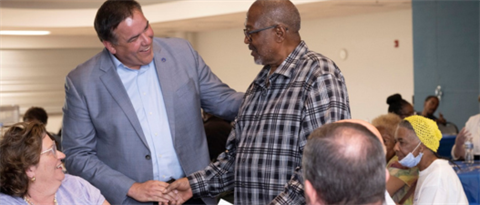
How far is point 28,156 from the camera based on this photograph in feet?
7.46

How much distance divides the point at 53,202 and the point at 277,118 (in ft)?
3.74

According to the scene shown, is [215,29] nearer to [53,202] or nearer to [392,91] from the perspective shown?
[392,91]

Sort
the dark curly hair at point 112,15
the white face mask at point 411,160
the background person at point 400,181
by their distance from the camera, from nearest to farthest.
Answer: the dark curly hair at point 112,15
the white face mask at point 411,160
the background person at point 400,181

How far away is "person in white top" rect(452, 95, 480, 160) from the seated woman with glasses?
185 inches

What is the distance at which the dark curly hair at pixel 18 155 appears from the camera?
2.22 metres

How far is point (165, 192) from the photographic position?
221 centimetres

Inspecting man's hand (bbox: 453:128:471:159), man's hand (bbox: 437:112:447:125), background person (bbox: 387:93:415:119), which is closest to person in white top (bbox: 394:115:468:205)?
man's hand (bbox: 453:128:471:159)

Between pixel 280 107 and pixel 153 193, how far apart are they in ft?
2.15

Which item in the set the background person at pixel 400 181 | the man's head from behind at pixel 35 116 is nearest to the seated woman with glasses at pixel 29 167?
the background person at pixel 400 181

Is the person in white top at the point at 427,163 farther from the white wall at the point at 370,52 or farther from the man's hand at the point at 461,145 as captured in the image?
the white wall at the point at 370,52

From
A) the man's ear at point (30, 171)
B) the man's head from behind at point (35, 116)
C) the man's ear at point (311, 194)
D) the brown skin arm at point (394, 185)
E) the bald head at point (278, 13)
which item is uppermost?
the bald head at point (278, 13)

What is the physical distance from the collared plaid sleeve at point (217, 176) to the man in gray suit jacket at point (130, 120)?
11 cm

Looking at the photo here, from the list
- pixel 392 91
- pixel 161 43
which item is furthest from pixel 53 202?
pixel 392 91

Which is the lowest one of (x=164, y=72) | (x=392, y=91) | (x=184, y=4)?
(x=392, y=91)
